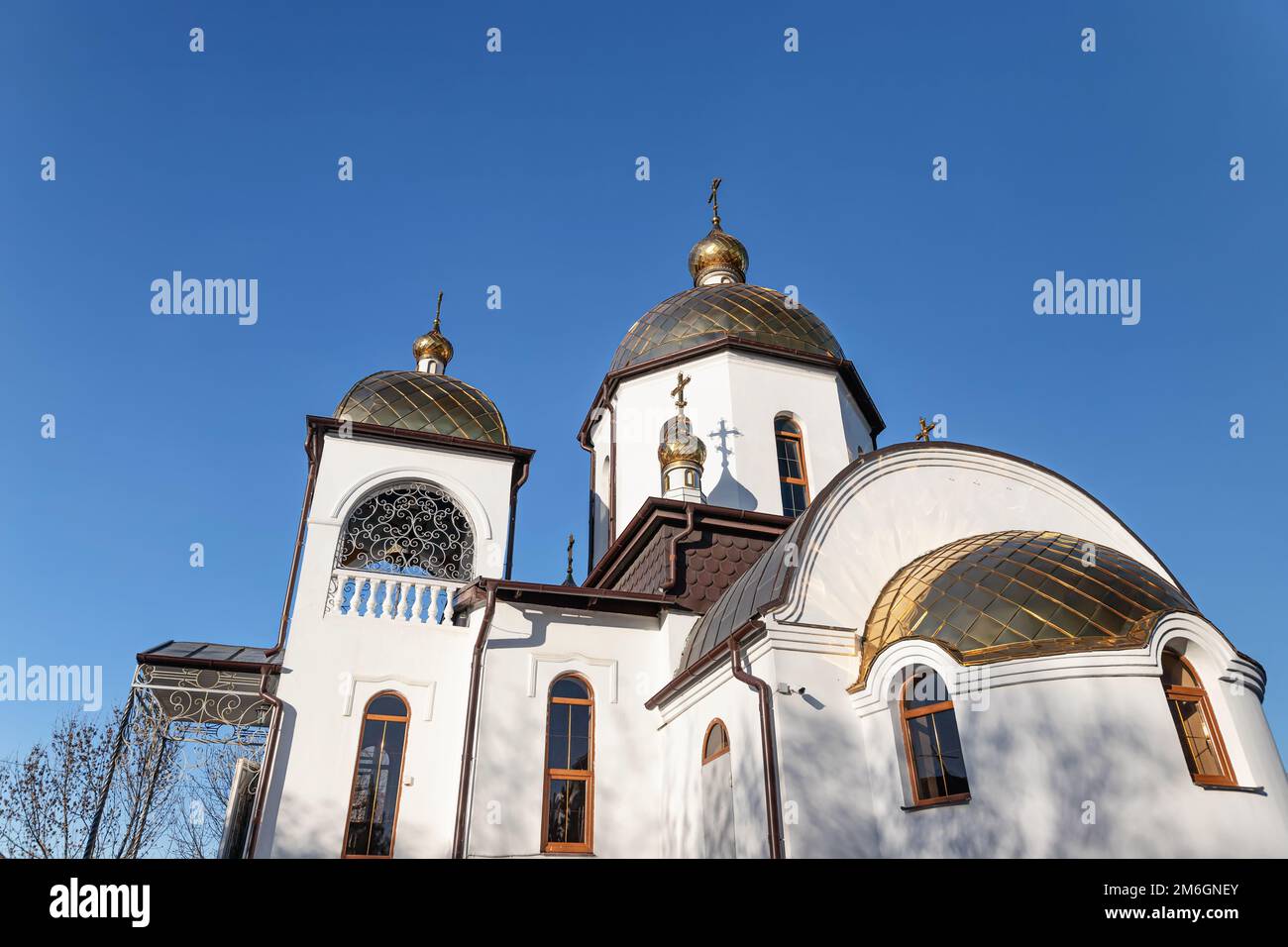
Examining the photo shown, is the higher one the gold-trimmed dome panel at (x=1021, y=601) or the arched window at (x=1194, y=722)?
the gold-trimmed dome panel at (x=1021, y=601)

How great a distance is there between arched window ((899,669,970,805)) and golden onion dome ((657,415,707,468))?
15.4 ft

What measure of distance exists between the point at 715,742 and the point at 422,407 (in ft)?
18.9

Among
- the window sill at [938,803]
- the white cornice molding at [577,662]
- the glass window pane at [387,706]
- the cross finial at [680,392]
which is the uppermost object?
the cross finial at [680,392]

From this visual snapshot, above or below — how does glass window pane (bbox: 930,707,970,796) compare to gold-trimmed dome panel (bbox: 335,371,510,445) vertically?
below

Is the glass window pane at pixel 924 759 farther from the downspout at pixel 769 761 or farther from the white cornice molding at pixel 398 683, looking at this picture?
the white cornice molding at pixel 398 683

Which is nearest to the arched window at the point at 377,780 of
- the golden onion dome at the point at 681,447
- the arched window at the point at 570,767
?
the arched window at the point at 570,767

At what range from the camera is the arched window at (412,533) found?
10234 millimetres

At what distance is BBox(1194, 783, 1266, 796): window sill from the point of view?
570cm

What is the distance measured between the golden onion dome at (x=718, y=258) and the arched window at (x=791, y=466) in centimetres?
416

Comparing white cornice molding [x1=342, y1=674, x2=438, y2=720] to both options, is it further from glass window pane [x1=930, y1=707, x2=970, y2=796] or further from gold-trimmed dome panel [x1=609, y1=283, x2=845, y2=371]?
gold-trimmed dome panel [x1=609, y1=283, x2=845, y2=371]

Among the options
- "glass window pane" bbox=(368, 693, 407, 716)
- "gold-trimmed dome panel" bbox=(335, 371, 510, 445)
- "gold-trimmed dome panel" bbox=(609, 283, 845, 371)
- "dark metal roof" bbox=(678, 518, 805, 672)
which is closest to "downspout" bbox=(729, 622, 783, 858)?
"dark metal roof" bbox=(678, 518, 805, 672)

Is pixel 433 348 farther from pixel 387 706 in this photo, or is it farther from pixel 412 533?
pixel 387 706

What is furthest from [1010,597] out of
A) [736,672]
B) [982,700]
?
[736,672]
